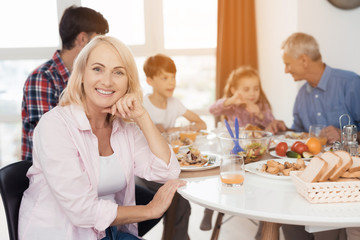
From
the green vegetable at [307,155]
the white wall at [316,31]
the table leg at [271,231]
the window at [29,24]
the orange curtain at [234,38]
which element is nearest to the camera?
the table leg at [271,231]

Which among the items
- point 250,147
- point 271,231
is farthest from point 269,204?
point 250,147

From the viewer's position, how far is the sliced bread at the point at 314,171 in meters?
1.18

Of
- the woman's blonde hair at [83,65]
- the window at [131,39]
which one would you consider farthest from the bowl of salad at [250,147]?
the window at [131,39]

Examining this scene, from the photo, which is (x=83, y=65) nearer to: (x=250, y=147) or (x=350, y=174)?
(x=250, y=147)

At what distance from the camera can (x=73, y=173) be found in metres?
1.25

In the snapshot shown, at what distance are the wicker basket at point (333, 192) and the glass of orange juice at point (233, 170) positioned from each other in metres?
0.23

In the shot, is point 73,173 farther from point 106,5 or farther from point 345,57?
point 106,5

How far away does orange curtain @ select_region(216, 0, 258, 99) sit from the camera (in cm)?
398

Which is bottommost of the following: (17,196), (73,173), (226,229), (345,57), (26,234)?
(226,229)

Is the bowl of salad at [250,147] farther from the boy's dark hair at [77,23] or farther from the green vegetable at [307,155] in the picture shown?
the boy's dark hair at [77,23]

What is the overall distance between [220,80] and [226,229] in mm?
1800

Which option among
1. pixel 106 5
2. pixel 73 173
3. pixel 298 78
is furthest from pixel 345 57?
pixel 73 173

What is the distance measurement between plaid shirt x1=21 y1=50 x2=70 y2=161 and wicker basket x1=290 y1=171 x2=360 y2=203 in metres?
1.57

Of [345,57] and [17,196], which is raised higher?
[345,57]
